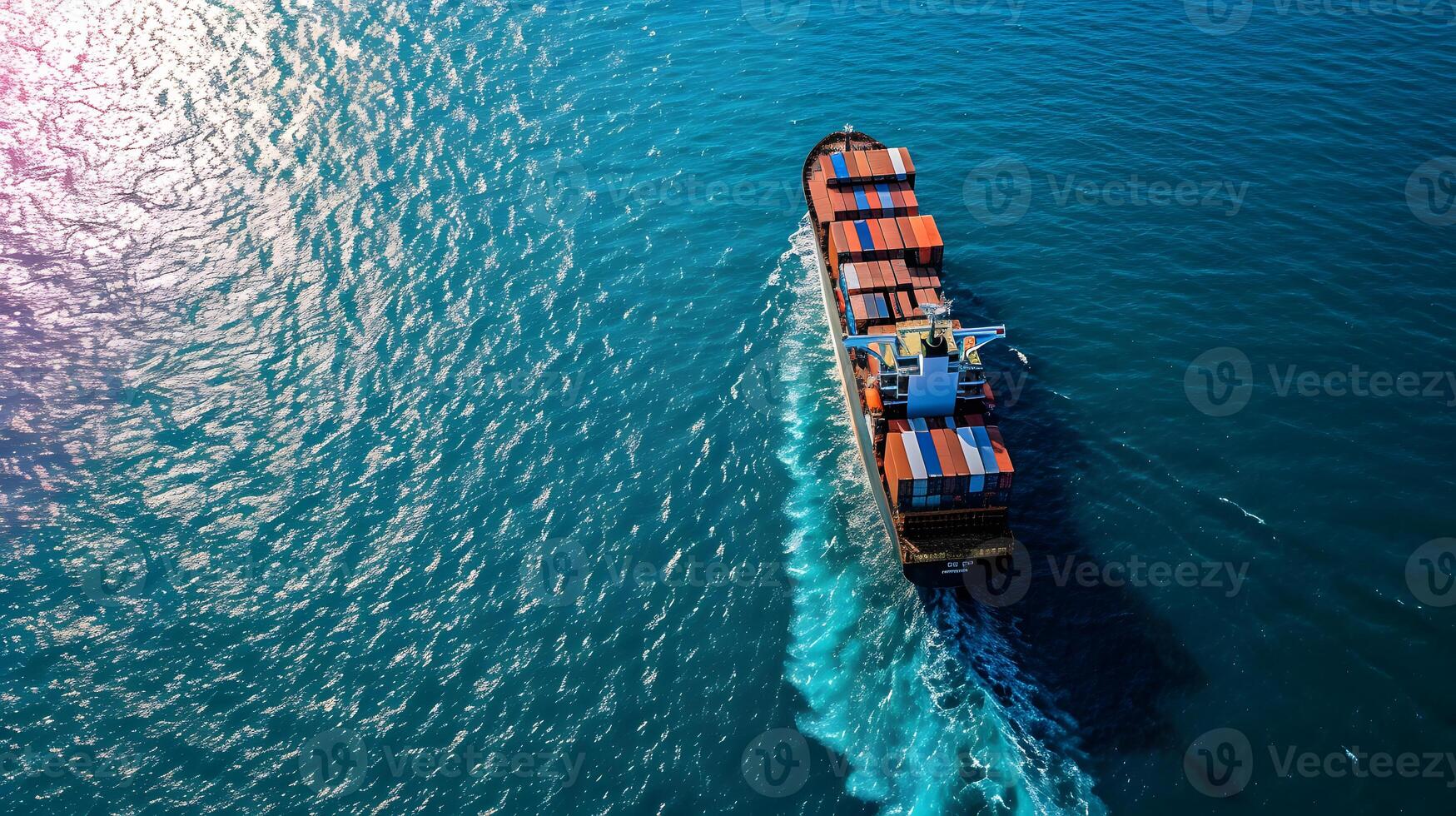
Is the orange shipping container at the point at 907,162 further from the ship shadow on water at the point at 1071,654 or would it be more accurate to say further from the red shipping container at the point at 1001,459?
the ship shadow on water at the point at 1071,654

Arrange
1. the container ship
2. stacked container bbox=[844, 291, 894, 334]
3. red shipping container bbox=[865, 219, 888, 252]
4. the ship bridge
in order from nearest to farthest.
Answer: the container ship < the ship bridge < stacked container bbox=[844, 291, 894, 334] < red shipping container bbox=[865, 219, 888, 252]

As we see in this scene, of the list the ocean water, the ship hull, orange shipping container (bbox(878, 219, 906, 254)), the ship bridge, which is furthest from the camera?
orange shipping container (bbox(878, 219, 906, 254))

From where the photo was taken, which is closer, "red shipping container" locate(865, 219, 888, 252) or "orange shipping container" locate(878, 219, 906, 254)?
"orange shipping container" locate(878, 219, 906, 254)

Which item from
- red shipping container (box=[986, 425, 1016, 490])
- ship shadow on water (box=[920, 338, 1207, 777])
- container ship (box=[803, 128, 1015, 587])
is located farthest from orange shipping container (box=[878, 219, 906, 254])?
ship shadow on water (box=[920, 338, 1207, 777])

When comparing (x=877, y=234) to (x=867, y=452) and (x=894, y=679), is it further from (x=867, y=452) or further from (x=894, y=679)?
(x=894, y=679)

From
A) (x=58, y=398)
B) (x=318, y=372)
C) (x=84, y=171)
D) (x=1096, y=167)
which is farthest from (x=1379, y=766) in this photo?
(x=84, y=171)

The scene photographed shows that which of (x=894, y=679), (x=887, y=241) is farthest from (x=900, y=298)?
(x=894, y=679)

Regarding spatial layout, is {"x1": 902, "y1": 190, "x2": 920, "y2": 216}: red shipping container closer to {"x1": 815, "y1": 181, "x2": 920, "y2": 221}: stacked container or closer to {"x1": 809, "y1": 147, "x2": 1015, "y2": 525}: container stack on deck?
{"x1": 815, "y1": 181, "x2": 920, "y2": 221}: stacked container
